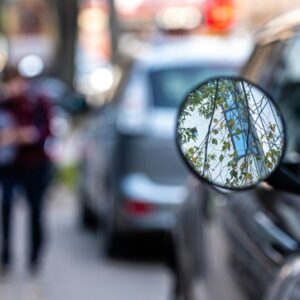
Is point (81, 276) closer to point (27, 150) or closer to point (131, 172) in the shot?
point (131, 172)

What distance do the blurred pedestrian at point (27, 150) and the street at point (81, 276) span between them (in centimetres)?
29

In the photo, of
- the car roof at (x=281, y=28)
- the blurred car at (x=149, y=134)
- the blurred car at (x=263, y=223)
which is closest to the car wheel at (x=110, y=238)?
the blurred car at (x=149, y=134)

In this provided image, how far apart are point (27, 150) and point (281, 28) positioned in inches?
173

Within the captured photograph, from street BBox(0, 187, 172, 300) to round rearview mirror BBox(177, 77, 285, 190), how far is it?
4457mm

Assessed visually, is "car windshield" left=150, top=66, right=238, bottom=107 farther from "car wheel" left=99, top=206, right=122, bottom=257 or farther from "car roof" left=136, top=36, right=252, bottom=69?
"car wheel" left=99, top=206, right=122, bottom=257

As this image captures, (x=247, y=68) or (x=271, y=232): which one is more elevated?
(x=247, y=68)

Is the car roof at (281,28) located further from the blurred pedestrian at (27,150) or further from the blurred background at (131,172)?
the blurred pedestrian at (27,150)

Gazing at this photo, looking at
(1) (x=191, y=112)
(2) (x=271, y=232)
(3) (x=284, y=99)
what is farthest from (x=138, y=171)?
(1) (x=191, y=112)

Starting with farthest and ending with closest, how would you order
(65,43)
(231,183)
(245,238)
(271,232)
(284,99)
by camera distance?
(65,43) → (284,99) → (245,238) → (271,232) → (231,183)

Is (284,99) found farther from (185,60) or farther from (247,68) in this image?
(185,60)

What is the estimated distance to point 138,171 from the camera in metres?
9.19

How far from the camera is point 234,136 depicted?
9.65 ft

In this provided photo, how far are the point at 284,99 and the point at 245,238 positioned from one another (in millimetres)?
1370

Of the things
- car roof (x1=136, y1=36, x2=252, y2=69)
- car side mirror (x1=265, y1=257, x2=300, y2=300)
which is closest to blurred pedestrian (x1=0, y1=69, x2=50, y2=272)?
car roof (x1=136, y1=36, x2=252, y2=69)
